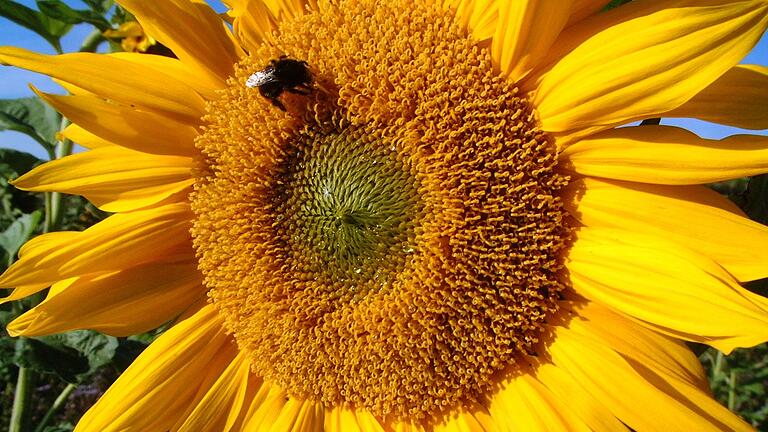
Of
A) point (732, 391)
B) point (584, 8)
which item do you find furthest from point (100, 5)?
point (732, 391)

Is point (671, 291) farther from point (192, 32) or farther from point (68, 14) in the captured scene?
point (68, 14)

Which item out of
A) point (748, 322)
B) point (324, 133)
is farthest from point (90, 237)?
point (748, 322)

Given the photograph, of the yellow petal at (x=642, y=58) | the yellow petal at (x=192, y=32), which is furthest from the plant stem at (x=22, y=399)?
the yellow petal at (x=642, y=58)

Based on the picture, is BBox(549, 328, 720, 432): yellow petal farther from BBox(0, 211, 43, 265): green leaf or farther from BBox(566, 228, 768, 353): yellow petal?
BBox(0, 211, 43, 265): green leaf

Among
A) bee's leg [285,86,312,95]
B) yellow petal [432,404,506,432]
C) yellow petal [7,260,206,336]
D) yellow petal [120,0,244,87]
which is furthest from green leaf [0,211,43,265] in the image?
yellow petal [432,404,506,432]

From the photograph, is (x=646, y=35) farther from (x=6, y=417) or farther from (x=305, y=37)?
(x=6, y=417)

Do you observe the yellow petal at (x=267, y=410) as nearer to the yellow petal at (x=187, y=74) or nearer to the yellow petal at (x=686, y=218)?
the yellow petal at (x=187, y=74)
